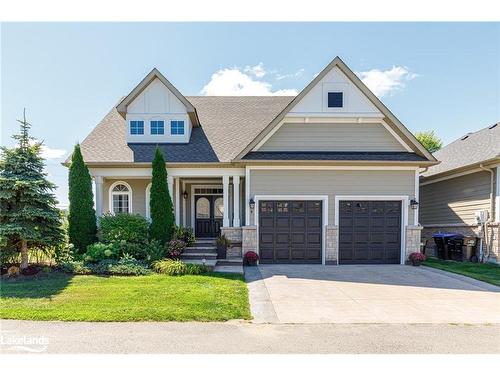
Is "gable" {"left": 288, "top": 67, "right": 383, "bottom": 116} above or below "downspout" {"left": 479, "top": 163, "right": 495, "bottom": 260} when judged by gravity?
above

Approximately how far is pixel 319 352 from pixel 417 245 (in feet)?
29.5

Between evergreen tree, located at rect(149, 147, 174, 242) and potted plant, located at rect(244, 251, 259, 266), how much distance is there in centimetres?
281

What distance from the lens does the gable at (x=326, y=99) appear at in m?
11.8

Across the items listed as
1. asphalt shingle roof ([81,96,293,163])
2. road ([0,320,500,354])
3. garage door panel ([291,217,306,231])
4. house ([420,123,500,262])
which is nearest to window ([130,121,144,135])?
asphalt shingle roof ([81,96,293,163])

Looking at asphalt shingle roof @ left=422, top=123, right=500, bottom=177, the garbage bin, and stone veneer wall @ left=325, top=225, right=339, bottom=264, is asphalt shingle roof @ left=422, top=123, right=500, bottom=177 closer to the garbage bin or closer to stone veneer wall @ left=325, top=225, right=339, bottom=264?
the garbage bin

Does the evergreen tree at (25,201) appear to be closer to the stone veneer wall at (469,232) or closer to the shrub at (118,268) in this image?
the shrub at (118,268)

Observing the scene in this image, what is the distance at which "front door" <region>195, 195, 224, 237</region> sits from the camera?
1448 cm

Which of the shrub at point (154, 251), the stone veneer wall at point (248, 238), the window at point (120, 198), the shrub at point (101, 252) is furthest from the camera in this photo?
the window at point (120, 198)

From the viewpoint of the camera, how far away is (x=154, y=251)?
34.3ft

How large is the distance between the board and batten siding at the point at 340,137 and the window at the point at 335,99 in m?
0.70

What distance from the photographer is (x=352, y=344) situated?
474 cm

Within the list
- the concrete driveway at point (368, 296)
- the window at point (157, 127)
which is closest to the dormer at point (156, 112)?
the window at point (157, 127)
